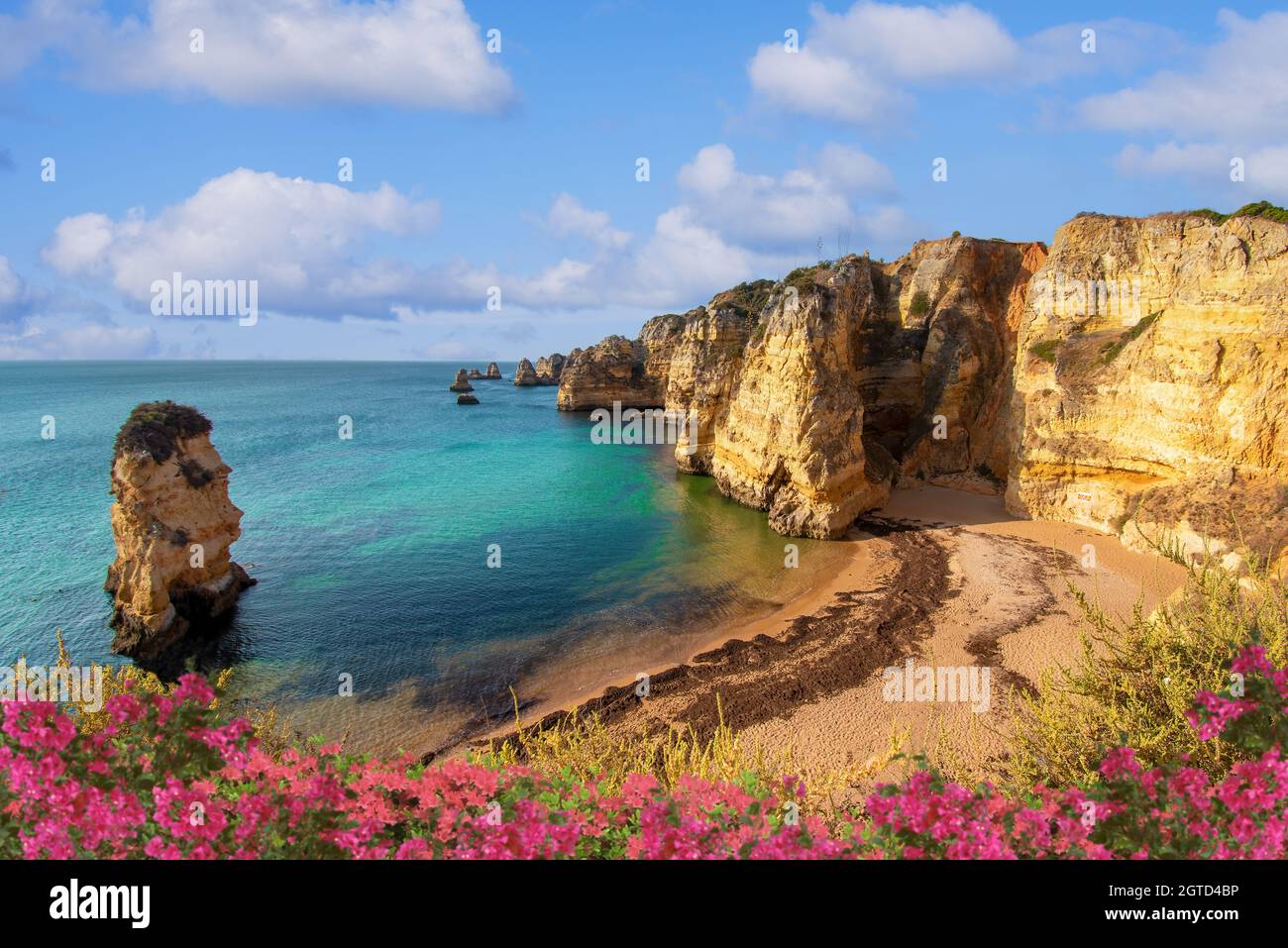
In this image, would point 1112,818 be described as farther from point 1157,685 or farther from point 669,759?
point 669,759

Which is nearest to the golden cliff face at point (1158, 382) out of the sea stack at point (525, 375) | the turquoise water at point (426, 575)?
the turquoise water at point (426, 575)

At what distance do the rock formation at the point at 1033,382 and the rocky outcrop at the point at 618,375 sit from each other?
31732mm

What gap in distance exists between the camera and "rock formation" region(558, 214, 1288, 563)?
21797 millimetres

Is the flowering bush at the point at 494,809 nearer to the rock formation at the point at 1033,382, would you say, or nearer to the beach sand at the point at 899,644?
the beach sand at the point at 899,644

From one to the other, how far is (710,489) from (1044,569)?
66.8 ft

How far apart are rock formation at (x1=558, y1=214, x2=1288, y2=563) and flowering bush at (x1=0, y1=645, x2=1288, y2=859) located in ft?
35.2

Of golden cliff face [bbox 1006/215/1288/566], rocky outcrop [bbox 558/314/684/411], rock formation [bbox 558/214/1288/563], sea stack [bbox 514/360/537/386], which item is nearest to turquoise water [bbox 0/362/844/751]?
rock formation [bbox 558/214/1288/563]

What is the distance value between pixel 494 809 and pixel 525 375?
132721mm

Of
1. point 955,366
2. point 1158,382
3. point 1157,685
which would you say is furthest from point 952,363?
point 1157,685

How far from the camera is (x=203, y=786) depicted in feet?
15.9

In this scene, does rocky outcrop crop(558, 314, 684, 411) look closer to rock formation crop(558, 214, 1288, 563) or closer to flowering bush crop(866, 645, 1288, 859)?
rock formation crop(558, 214, 1288, 563)

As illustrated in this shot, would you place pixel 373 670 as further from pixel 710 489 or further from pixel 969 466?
pixel 969 466

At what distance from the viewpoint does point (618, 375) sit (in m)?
82.8
